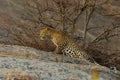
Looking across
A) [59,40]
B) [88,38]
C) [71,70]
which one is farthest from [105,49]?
[71,70]

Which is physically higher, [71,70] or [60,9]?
[60,9]

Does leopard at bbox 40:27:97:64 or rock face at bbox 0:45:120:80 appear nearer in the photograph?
rock face at bbox 0:45:120:80

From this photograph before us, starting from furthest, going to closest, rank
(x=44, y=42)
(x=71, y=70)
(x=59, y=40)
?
(x=44, y=42), (x=59, y=40), (x=71, y=70)

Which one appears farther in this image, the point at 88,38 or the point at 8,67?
the point at 88,38

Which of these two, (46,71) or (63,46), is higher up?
(63,46)

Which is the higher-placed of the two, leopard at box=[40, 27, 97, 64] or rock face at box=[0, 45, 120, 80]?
leopard at box=[40, 27, 97, 64]

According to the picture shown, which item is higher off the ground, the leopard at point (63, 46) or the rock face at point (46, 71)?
the leopard at point (63, 46)

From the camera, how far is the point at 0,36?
17.7m

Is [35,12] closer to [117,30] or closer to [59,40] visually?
[117,30]

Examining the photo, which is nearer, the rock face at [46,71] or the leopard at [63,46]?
the rock face at [46,71]

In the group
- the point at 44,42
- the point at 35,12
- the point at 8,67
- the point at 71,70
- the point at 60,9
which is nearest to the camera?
the point at 8,67

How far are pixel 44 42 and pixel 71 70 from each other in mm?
6173

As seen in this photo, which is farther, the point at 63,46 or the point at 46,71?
the point at 63,46

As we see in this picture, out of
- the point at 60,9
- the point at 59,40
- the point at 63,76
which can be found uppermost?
the point at 60,9
